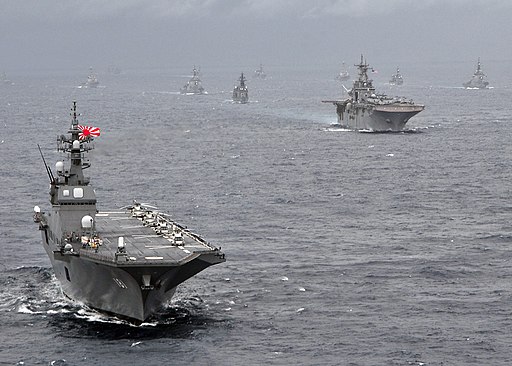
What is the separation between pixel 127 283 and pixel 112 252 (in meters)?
3.08

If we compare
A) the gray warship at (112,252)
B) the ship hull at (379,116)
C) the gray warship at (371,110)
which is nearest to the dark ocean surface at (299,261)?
the gray warship at (112,252)

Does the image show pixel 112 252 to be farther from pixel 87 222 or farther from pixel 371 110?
pixel 371 110

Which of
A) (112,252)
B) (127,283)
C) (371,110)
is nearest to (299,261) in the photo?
(112,252)

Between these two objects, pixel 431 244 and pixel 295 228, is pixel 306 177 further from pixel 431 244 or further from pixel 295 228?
pixel 431 244

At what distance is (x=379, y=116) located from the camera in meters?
168

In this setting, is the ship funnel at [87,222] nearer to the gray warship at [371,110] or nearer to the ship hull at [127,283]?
the ship hull at [127,283]

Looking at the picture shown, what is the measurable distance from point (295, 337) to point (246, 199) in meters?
43.0

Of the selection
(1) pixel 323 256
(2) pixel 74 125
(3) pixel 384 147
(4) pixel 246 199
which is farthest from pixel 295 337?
(3) pixel 384 147

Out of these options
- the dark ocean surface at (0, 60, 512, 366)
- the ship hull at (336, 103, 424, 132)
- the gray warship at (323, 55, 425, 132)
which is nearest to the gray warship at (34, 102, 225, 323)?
the dark ocean surface at (0, 60, 512, 366)

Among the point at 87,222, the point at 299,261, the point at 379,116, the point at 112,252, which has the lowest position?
the point at 299,261

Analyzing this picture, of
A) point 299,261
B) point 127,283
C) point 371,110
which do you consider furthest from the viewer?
point 371,110

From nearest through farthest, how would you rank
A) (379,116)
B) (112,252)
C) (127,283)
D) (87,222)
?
(127,283)
(112,252)
(87,222)
(379,116)

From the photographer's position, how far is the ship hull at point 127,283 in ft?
170

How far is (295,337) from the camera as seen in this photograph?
51.1 meters
